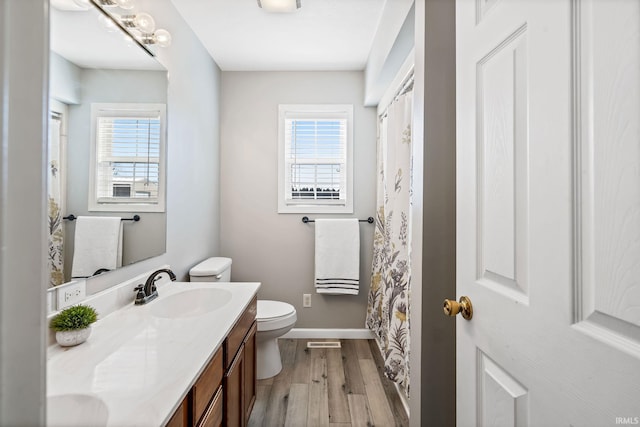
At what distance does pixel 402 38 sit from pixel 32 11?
1.75m

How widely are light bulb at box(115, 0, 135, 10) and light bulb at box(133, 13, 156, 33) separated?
0.04m

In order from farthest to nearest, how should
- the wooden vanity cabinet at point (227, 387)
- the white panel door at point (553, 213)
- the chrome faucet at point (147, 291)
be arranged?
1. the chrome faucet at point (147, 291)
2. the wooden vanity cabinet at point (227, 387)
3. the white panel door at point (553, 213)

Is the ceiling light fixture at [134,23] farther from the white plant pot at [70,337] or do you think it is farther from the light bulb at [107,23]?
the white plant pot at [70,337]

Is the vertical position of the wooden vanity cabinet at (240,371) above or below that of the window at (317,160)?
below

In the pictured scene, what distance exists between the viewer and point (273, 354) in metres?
2.21

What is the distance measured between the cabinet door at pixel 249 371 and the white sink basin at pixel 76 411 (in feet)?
2.84

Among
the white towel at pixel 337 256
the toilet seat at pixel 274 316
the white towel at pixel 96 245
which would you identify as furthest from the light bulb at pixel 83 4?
the white towel at pixel 337 256

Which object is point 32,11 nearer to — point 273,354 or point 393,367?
point 393,367

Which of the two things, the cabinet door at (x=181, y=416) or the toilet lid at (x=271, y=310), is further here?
the toilet lid at (x=271, y=310)

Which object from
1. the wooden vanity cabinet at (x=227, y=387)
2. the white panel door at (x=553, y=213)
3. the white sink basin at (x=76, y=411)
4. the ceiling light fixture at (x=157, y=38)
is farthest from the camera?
the ceiling light fixture at (x=157, y=38)

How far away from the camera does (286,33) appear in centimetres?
217

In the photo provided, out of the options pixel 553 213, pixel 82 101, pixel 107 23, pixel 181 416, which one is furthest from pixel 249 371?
pixel 107 23

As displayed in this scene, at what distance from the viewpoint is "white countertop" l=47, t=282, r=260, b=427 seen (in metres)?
0.68

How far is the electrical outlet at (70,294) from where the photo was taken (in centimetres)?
107
